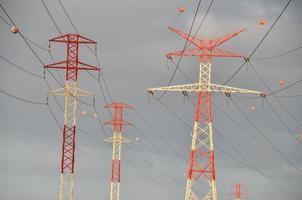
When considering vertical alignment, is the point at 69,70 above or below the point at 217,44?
below

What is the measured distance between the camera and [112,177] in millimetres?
92438

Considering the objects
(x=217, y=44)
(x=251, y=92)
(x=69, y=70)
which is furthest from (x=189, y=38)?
Result: (x=69, y=70)

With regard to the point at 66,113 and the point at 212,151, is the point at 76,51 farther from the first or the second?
the point at 212,151

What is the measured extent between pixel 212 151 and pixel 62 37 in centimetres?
1594

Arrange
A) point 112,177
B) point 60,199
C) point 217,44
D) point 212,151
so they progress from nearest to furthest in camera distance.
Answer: point 60,199 → point 212,151 → point 217,44 → point 112,177

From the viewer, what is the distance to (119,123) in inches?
3789

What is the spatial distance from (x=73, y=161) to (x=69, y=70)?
778 centimetres

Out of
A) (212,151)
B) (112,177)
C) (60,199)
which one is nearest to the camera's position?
(60,199)

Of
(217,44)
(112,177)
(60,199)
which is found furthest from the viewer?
(112,177)

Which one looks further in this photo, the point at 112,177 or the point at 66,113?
the point at 112,177

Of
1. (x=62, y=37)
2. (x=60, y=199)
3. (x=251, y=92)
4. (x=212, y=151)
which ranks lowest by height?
(x=60, y=199)

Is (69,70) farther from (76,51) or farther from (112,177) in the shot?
(112,177)

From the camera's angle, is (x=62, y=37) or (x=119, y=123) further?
(x=119, y=123)

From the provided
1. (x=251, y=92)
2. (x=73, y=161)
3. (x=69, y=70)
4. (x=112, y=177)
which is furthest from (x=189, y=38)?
(x=112, y=177)
